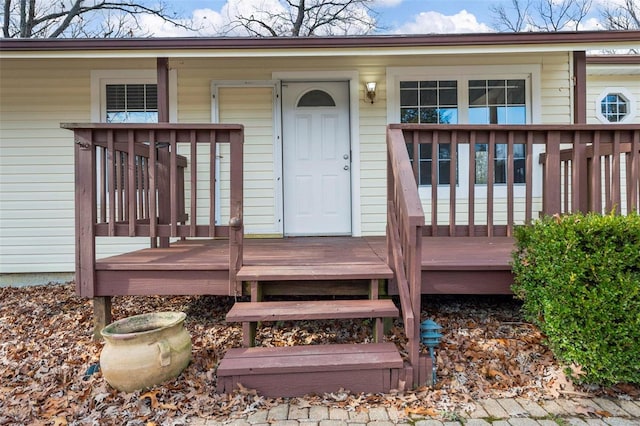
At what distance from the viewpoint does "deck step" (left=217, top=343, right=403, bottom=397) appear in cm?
201

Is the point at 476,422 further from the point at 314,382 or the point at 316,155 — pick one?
the point at 316,155

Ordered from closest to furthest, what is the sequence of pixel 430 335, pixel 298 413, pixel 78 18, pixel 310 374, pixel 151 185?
1. pixel 298 413
2. pixel 310 374
3. pixel 430 335
4. pixel 151 185
5. pixel 78 18

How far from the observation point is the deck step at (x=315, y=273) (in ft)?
8.25

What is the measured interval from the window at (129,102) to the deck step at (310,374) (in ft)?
12.3

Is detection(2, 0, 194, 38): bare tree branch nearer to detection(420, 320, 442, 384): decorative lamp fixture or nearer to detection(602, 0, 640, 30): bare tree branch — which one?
detection(420, 320, 442, 384): decorative lamp fixture

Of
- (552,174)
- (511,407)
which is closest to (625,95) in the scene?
(552,174)

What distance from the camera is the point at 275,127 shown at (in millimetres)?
4805

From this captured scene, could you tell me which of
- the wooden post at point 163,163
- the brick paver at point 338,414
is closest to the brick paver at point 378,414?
the brick paver at point 338,414

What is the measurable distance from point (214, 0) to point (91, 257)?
39.1 feet

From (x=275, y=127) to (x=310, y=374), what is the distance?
3.40 metres

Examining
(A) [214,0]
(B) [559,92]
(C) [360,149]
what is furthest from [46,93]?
(A) [214,0]

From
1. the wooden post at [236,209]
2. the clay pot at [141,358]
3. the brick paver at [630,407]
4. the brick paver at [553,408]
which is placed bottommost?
the brick paver at [630,407]

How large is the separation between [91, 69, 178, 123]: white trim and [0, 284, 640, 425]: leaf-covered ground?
2458 mm

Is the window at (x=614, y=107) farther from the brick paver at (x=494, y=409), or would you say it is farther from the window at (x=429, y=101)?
the brick paver at (x=494, y=409)
